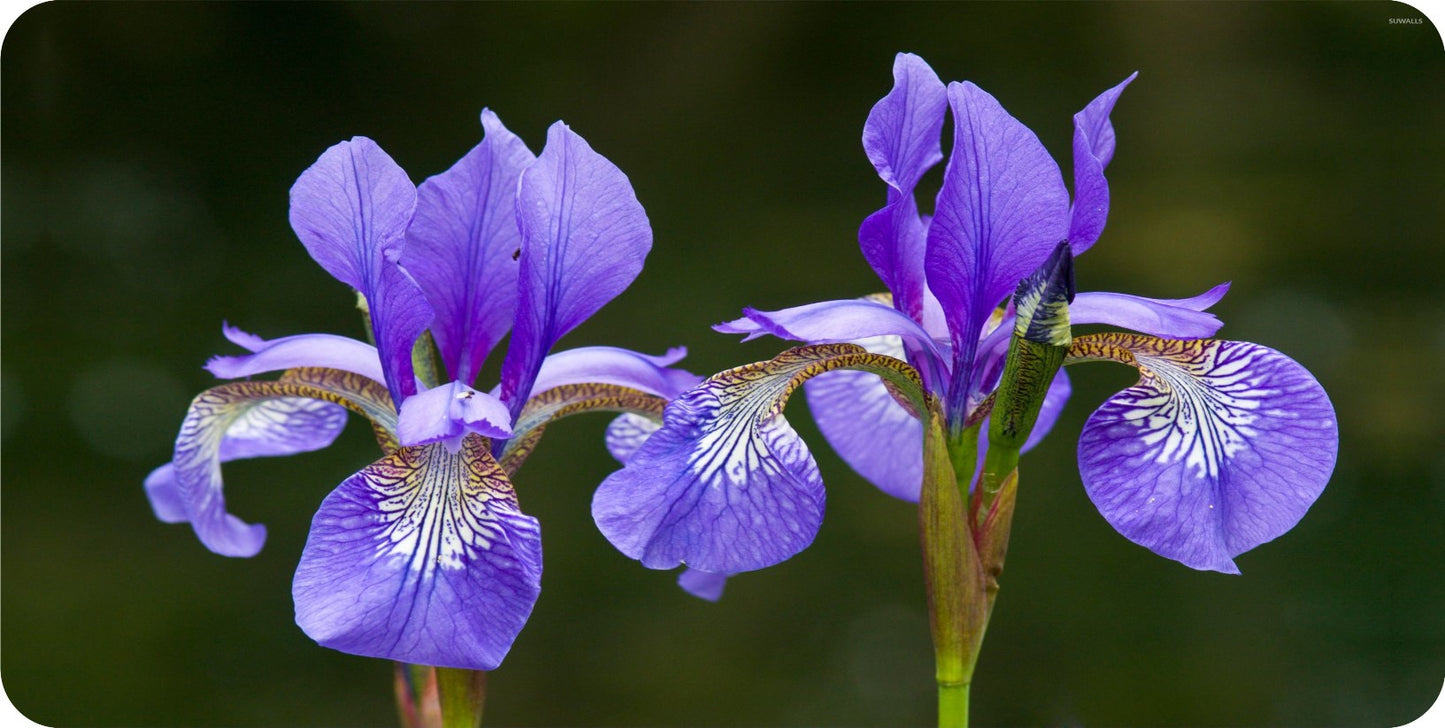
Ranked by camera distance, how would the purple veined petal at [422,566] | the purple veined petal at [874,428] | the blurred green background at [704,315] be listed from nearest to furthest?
1. the purple veined petal at [422,566]
2. the purple veined petal at [874,428]
3. the blurred green background at [704,315]

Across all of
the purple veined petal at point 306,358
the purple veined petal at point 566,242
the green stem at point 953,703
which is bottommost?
the green stem at point 953,703

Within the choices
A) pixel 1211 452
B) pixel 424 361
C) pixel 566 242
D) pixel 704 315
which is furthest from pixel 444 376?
pixel 704 315

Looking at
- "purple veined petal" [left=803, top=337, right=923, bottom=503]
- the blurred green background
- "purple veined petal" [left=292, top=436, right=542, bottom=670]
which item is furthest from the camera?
the blurred green background

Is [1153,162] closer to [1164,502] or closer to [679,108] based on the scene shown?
[679,108]

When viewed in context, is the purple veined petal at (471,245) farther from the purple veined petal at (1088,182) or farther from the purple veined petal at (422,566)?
the purple veined petal at (1088,182)

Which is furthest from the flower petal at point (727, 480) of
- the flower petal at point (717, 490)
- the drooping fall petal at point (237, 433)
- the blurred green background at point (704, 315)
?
the blurred green background at point (704, 315)

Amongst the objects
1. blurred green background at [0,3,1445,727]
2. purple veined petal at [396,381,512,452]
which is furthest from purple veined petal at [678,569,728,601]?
blurred green background at [0,3,1445,727]

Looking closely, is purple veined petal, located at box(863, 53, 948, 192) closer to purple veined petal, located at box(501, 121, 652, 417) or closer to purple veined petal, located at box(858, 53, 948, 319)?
purple veined petal, located at box(858, 53, 948, 319)
